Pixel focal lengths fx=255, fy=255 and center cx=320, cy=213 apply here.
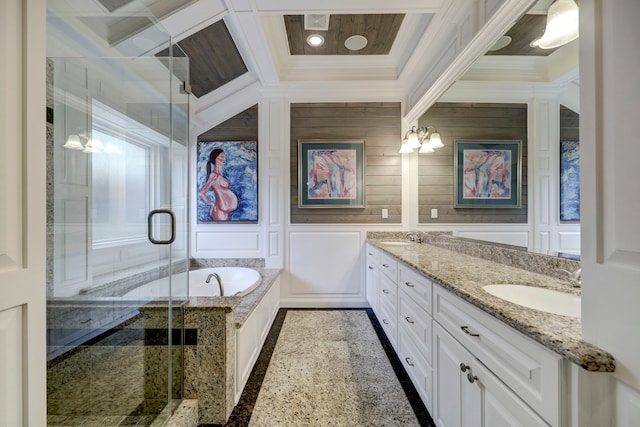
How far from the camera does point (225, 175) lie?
3.20 m

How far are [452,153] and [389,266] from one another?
1.25m

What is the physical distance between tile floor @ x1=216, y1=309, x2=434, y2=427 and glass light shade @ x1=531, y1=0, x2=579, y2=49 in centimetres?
208

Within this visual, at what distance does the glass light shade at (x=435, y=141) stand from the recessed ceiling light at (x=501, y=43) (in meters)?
0.99

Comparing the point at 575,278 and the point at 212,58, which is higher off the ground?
the point at 212,58

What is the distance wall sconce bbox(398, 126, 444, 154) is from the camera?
259 cm

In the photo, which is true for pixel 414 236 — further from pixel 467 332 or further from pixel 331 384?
pixel 467 332

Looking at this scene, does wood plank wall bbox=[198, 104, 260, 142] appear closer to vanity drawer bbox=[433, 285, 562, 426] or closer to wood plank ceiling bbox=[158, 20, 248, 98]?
wood plank ceiling bbox=[158, 20, 248, 98]

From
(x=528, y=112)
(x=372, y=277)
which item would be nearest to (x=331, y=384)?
(x=372, y=277)

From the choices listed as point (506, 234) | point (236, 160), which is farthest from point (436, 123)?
point (236, 160)

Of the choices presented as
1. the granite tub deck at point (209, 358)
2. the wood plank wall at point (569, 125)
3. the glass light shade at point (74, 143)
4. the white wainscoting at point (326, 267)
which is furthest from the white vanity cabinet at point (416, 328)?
the glass light shade at point (74, 143)

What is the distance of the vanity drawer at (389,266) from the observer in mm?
1986

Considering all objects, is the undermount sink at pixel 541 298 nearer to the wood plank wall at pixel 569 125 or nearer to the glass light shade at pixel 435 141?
the wood plank wall at pixel 569 125
